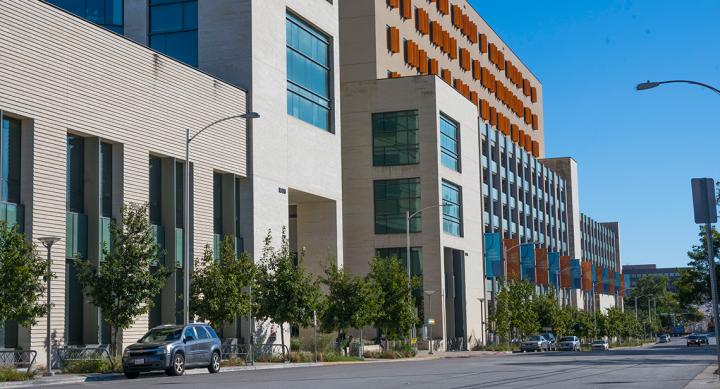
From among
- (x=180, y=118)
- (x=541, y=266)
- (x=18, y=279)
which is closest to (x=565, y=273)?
(x=541, y=266)

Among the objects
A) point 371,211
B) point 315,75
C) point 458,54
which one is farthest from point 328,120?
point 458,54

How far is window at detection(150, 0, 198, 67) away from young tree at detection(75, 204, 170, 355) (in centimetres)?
1953

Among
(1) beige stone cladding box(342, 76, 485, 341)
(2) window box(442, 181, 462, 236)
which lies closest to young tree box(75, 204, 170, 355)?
(1) beige stone cladding box(342, 76, 485, 341)

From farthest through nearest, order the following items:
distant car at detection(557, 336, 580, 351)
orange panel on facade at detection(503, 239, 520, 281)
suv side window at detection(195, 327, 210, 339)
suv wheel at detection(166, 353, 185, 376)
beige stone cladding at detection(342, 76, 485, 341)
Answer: orange panel on facade at detection(503, 239, 520, 281), distant car at detection(557, 336, 580, 351), beige stone cladding at detection(342, 76, 485, 341), suv side window at detection(195, 327, 210, 339), suv wheel at detection(166, 353, 185, 376)

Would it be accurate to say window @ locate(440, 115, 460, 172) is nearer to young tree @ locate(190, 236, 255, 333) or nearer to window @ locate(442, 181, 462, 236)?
window @ locate(442, 181, 462, 236)

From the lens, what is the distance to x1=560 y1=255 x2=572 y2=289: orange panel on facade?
112 meters

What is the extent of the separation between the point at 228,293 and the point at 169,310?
3.97 meters

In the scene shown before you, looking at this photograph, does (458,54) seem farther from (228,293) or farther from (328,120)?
(228,293)

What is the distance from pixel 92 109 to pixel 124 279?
8314mm

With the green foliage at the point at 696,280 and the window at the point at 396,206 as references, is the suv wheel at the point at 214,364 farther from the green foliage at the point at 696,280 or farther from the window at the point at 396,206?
the green foliage at the point at 696,280

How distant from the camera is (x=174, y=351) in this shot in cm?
3025

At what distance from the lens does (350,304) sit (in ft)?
166

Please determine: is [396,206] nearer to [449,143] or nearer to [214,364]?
[449,143]

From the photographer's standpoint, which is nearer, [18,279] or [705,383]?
[705,383]
